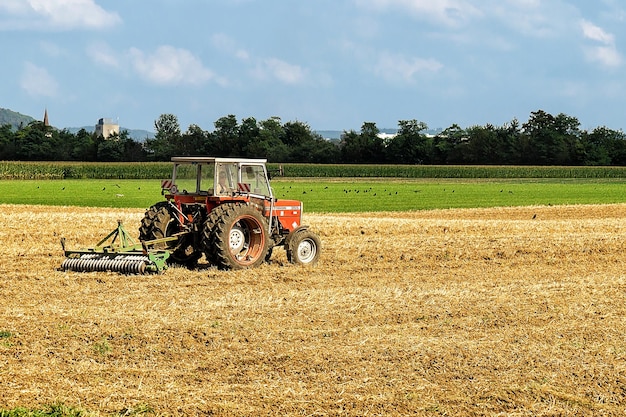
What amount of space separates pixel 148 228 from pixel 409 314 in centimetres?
629

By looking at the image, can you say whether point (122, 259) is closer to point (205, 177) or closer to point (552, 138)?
point (205, 177)

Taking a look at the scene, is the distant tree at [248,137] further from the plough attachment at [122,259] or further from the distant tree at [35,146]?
the plough attachment at [122,259]

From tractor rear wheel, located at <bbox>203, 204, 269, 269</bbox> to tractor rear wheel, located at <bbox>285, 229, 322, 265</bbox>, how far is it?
0.88 meters

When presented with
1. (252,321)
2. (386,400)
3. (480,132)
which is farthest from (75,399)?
(480,132)

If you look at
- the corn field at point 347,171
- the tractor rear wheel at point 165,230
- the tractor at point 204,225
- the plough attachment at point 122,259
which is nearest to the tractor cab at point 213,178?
the tractor at point 204,225

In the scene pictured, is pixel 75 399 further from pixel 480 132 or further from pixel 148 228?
pixel 480 132

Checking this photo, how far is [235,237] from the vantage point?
16734 mm

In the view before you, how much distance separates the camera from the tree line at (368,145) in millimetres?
117938

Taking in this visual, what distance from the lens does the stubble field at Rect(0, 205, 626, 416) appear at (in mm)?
8531

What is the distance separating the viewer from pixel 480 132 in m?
124

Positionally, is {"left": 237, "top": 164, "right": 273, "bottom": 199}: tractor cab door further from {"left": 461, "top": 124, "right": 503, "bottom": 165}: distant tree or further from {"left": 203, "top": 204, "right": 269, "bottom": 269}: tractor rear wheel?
{"left": 461, "top": 124, "right": 503, "bottom": 165}: distant tree

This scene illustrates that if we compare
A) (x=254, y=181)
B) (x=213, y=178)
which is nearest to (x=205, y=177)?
(x=213, y=178)

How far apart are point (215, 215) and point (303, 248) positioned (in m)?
2.77

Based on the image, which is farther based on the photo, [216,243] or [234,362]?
[216,243]
